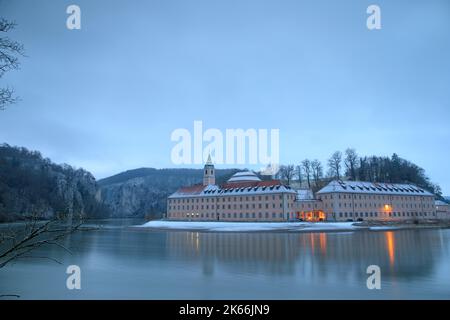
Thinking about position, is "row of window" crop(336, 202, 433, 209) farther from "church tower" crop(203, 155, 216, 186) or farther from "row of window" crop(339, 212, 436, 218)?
"church tower" crop(203, 155, 216, 186)

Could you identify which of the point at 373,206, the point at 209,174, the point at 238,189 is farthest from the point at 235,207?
the point at 373,206

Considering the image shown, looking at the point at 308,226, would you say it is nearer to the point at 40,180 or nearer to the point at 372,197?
the point at 372,197

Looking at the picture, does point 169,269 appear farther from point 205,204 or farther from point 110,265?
point 205,204

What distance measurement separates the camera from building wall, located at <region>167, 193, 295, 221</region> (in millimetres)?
64438

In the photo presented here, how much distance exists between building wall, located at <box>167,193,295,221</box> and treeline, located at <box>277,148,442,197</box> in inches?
979

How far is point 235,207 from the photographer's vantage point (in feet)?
234

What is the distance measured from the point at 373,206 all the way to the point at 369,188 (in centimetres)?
380

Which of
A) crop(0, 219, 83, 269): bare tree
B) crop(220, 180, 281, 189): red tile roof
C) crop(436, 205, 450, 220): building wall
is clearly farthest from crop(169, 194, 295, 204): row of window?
crop(0, 219, 83, 269): bare tree

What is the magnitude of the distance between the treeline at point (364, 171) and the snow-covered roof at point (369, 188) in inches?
483

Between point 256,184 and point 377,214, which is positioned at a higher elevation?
point 256,184

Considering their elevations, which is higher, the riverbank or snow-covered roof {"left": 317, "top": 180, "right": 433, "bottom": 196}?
snow-covered roof {"left": 317, "top": 180, "right": 433, "bottom": 196}
